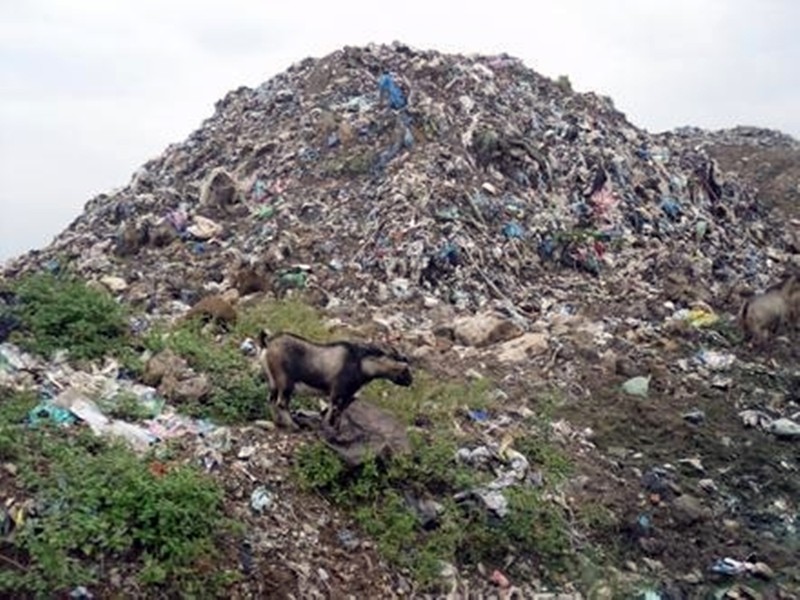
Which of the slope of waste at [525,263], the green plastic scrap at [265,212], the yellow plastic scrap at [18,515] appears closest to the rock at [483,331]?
the slope of waste at [525,263]

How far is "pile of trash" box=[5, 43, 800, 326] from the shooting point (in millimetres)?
10234

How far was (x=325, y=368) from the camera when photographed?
583 centimetres

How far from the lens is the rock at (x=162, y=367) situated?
20.3 ft

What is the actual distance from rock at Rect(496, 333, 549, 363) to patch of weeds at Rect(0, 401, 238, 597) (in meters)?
4.02

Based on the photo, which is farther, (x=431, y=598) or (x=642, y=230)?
(x=642, y=230)

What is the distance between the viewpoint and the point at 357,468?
5500 millimetres

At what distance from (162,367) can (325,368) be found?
1.23 metres

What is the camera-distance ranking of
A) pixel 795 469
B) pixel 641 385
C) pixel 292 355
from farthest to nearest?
pixel 641 385, pixel 795 469, pixel 292 355

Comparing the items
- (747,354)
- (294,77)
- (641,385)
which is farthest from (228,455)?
(294,77)

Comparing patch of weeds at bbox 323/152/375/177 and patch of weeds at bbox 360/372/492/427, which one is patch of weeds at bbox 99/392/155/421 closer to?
patch of weeds at bbox 360/372/492/427

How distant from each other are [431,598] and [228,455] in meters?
1.44

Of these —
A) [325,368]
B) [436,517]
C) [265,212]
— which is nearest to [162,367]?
[325,368]

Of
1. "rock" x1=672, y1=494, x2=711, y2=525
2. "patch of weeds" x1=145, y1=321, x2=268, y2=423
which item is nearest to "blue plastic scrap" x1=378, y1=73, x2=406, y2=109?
"patch of weeds" x1=145, y1=321, x2=268, y2=423

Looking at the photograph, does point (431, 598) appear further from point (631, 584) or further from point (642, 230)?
point (642, 230)
